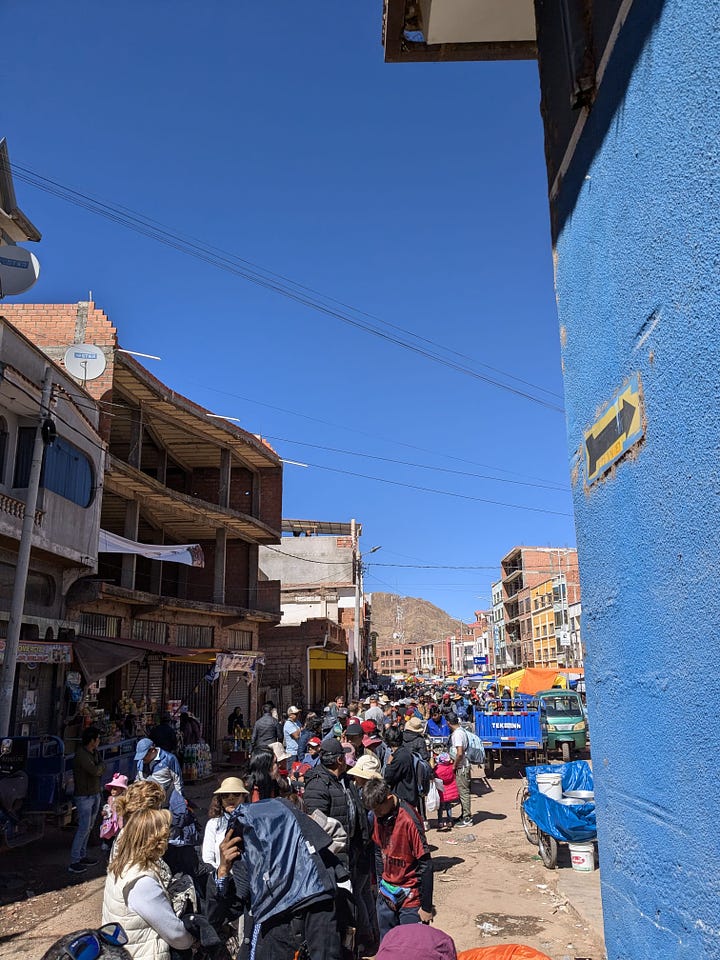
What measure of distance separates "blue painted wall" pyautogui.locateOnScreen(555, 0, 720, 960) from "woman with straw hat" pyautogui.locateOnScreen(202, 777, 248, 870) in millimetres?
3398

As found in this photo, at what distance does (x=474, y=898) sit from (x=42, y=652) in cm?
844

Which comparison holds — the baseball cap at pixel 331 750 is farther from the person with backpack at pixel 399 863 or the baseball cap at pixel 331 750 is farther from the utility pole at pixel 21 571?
Result: the utility pole at pixel 21 571

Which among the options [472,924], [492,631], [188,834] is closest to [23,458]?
[188,834]

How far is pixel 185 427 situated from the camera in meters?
22.9

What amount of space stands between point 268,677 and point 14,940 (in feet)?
74.8

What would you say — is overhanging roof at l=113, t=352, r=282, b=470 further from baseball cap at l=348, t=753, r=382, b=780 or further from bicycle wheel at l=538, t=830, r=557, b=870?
bicycle wheel at l=538, t=830, r=557, b=870

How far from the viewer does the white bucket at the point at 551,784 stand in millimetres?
8930

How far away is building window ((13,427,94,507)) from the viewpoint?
12.5 meters

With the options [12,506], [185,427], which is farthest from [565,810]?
[185,427]

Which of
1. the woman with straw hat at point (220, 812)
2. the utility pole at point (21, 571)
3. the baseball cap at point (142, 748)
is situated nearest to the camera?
the woman with straw hat at point (220, 812)

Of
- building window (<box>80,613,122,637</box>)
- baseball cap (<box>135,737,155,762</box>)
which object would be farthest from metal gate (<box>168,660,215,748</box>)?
baseball cap (<box>135,737,155,762</box>)

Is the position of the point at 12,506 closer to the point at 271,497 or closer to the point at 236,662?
the point at 236,662

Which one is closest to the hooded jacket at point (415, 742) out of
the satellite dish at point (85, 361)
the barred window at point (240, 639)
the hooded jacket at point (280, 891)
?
the hooded jacket at point (280, 891)

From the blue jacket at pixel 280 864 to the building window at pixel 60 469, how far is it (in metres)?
10.3
